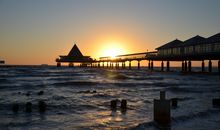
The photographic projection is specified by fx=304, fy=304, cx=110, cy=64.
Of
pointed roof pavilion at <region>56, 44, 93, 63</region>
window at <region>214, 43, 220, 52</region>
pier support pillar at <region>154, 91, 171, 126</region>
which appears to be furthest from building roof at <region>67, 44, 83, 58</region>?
pier support pillar at <region>154, 91, 171, 126</region>

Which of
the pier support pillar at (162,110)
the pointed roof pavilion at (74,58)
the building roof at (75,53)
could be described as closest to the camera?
the pier support pillar at (162,110)

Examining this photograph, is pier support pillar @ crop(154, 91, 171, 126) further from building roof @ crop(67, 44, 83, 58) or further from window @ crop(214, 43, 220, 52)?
building roof @ crop(67, 44, 83, 58)

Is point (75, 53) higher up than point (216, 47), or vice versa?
point (75, 53)

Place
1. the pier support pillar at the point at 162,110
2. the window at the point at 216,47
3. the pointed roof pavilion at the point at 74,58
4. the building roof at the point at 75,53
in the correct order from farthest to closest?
the building roof at the point at 75,53
the pointed roof pavilion at the point at 74,58
the window at the point at 216,47
the pier support pillar at the point at 162,110

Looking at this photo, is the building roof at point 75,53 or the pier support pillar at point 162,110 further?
the building roof at point 75,53

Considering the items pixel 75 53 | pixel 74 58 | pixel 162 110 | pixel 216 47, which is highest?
pixel 75 53

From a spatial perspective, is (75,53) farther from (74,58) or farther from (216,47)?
(216,47)

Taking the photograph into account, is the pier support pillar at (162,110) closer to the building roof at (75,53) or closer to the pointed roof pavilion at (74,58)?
the pointed roof pavilion at (74,58)

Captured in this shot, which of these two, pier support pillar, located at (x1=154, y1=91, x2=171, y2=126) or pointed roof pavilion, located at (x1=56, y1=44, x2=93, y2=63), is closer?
pier support pillar, located at (x1=154, y1=91, x2=171, y2=126)

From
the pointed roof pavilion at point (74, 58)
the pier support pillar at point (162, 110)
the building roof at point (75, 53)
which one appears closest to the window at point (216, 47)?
the pier support pillar at point (162, 110)

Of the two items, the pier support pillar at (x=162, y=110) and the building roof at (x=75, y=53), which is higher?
the building roof at (x=75, y=53)

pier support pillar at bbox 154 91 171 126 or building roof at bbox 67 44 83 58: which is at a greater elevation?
building roof at bbox 67 44 83 58

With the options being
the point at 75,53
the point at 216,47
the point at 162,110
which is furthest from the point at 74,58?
the point at 162,110

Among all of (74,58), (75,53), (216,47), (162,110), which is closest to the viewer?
(162,110)
